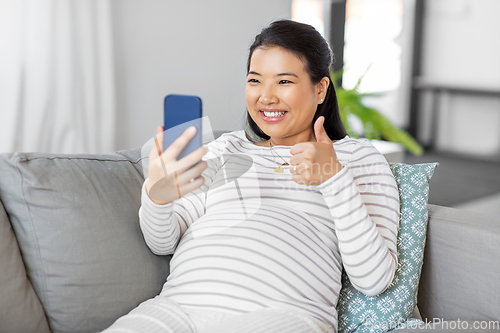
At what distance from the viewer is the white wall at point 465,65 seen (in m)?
2.90

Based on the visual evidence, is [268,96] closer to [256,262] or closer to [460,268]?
[256,262]

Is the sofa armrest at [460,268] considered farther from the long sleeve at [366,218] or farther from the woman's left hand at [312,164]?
the woman's left hand at [312,164]

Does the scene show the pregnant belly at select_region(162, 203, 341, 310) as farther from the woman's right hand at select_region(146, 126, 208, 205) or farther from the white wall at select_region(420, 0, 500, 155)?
the white wall at select_region(420, 0, 500, 155)

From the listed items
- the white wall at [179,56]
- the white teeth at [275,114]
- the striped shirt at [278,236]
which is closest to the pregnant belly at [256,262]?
the striped shirt at [278,236]

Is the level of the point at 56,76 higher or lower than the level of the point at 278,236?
higher

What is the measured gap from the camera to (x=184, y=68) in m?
2.52

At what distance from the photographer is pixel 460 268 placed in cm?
118

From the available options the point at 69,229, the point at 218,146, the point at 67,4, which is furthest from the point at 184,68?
the point at 69,229

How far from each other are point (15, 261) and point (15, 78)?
1.02 meters

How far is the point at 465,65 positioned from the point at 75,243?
2.58 metres

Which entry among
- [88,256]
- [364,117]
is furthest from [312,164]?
[364,117]

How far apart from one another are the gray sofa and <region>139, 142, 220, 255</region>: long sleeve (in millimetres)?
66

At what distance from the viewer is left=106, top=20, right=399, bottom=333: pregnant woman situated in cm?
99
